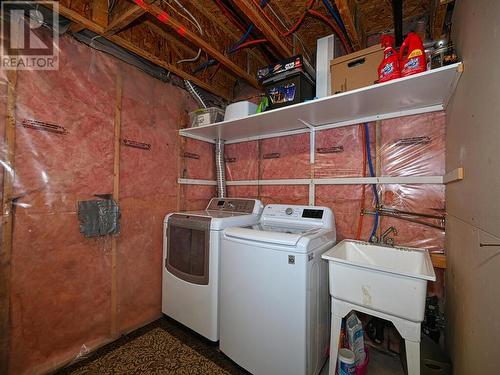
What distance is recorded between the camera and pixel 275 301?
1370 mm

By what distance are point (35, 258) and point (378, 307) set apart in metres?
2.08

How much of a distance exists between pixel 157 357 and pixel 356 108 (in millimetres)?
2351

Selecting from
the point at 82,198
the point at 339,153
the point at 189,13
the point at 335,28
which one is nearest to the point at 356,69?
the point at 335,28

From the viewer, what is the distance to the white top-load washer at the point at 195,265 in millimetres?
1716

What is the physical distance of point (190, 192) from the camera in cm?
244

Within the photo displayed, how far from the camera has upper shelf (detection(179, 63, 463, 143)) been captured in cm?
127

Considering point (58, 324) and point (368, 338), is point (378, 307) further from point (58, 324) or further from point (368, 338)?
point (58, 324)

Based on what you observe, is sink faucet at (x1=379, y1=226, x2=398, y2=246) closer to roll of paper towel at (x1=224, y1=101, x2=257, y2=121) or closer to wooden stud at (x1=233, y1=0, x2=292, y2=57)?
roll of paper towel at (x1=224, y1=101, x2=257, y2=121)

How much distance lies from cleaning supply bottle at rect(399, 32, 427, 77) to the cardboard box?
197 millimetres

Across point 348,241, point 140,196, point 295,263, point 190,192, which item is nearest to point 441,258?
point 348,241

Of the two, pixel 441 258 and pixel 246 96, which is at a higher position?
pixel 246 96

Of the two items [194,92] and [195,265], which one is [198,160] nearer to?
[194,92]

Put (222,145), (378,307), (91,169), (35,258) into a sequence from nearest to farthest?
(378,307), (35,258), (91,169), (222,145)

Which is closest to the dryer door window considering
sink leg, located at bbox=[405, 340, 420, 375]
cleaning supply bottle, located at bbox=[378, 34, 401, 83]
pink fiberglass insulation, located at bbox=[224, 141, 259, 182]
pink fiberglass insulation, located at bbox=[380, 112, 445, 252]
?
pink fiberglass insulation, located at bbox=[224, 141, 259, 182]
